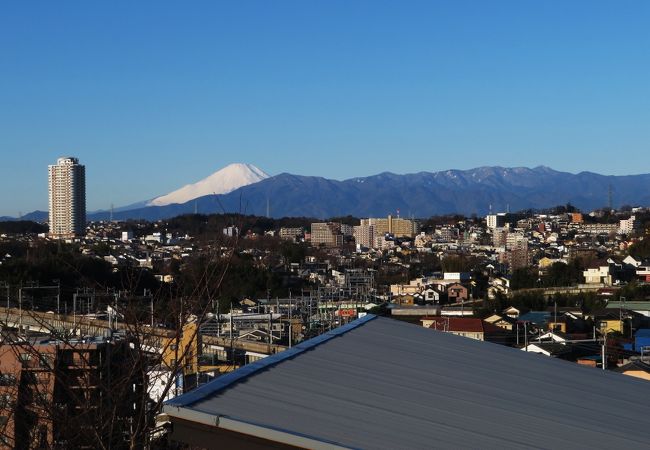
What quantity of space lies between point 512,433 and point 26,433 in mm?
1273

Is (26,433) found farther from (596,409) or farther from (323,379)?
(596,409)

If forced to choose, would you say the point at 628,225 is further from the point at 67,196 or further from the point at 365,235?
the point at 67,196

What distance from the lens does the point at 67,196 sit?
208ft

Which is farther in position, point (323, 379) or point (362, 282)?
point (362, 282)

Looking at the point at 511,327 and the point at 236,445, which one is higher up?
the point at 236,445

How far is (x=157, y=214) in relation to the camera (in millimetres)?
134125

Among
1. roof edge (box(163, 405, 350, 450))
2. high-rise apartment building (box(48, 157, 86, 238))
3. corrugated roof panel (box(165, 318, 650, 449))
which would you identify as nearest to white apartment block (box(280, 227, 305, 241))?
high-rise apartment building (box(48, 157, 86, 238))

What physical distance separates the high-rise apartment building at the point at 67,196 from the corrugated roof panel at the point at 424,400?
2316 inches

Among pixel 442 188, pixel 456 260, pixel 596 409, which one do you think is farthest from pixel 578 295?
pixel 442 188

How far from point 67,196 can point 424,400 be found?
62839 millimetres

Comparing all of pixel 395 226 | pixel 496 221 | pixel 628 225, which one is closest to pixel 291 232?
pixel 395 226

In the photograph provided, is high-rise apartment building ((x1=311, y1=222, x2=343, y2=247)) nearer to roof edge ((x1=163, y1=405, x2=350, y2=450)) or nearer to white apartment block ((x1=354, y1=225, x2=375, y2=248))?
white apartment block ((x1=354, y1=225, x2=375, y2=248))

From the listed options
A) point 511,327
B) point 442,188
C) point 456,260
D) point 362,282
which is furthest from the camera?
point 442,188

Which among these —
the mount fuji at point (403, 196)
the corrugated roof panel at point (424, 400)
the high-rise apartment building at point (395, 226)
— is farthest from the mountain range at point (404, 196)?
the corrugated roof panel at point (424, 400)
